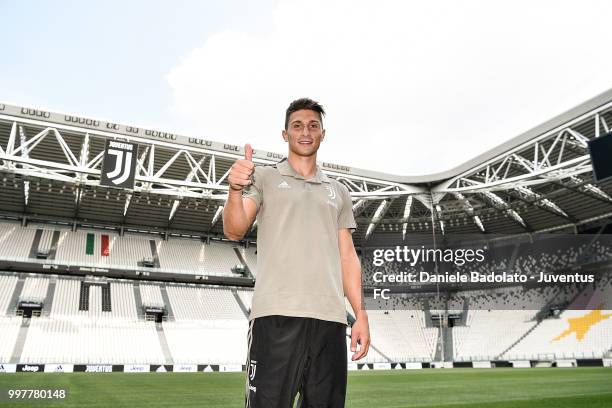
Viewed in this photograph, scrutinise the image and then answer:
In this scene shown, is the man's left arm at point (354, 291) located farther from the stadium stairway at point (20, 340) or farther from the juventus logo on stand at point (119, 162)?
the stadium stairway at point (20, 340)

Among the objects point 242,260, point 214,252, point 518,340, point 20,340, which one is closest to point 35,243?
point 20,340

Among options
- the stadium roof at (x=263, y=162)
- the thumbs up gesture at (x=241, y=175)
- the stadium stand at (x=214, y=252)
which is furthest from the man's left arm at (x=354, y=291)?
the stadium stand at (x=214, y=252)

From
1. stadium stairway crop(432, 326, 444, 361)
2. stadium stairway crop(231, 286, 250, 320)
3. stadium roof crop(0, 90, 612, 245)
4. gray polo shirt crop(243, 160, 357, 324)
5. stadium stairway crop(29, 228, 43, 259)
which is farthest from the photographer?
stadium stairway crop(231, 286, 250, 320)

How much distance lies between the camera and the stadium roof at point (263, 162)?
2180 centimetres

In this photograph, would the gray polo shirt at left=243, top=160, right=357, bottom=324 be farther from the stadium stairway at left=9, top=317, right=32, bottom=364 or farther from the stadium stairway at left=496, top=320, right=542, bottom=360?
the stadium stairway at left=496, top=320, right=542, bottom=360

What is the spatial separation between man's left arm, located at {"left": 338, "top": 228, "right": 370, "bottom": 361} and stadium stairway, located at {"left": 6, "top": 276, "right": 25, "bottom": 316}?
2893 centimetres

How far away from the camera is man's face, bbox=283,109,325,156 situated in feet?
8.37

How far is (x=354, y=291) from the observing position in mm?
2701

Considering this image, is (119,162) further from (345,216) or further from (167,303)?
(345,216)

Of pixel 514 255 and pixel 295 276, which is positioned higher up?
pixel 514 255

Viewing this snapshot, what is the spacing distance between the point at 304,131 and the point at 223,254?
35306 millimetres

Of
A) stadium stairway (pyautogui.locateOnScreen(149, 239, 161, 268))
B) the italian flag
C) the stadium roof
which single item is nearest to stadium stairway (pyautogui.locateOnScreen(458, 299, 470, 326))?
the stadium roof

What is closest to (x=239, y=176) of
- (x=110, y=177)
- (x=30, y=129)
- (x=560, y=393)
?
(x=560, y=393)

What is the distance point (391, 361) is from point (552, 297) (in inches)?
478
